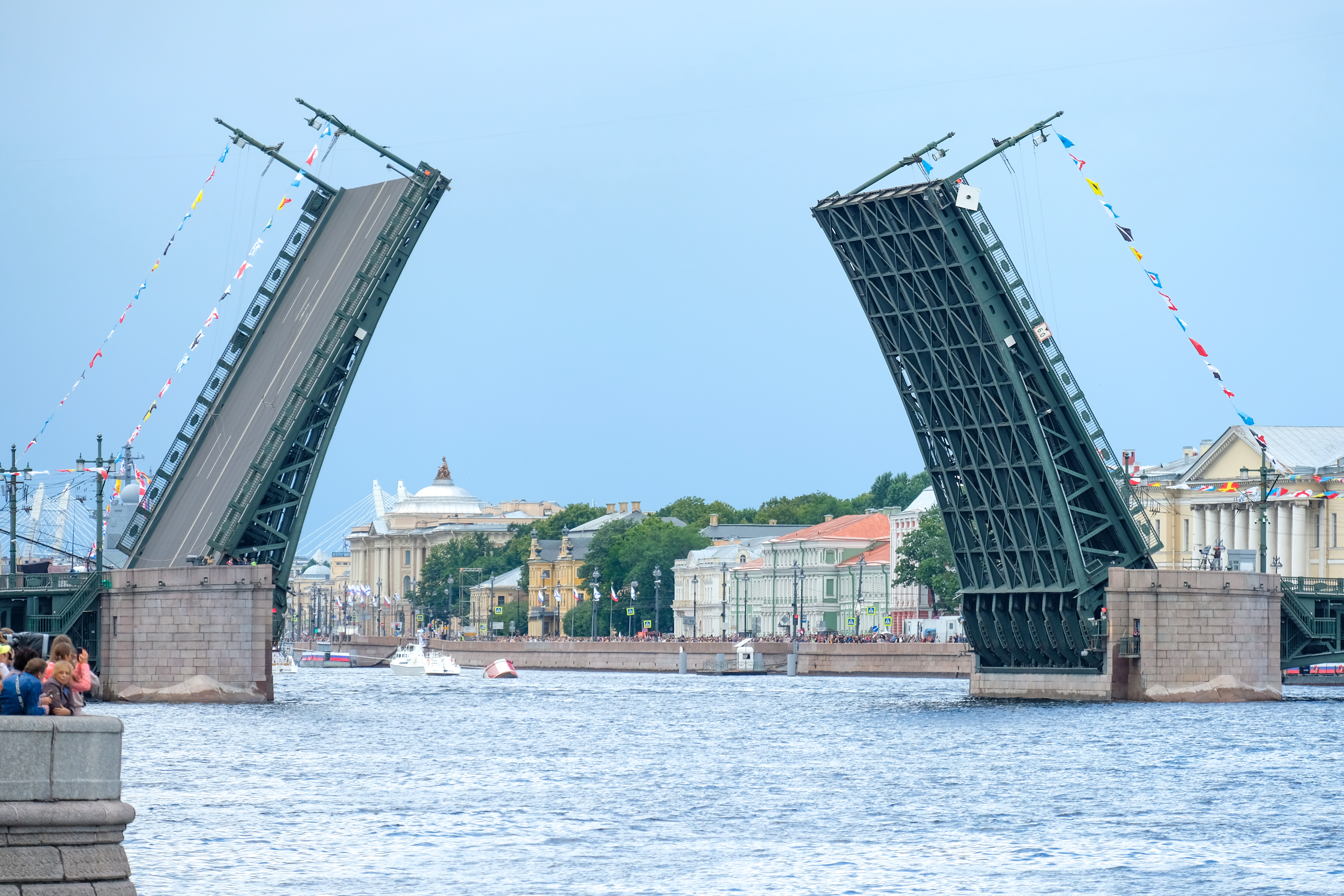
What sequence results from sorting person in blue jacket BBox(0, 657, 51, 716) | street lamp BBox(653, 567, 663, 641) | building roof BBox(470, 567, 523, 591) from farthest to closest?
building roof BBox(470, 567, 523, 591), street lamp BBox(653, 567, 663, 641), person in blue jacket BBox(0, 657, 51, 716)

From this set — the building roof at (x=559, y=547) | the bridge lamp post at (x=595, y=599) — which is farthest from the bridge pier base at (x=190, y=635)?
the building roof at (x=559, y=547)

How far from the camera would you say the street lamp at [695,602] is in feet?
372

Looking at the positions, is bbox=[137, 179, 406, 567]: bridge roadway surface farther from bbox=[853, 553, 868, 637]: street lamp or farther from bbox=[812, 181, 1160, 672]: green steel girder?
bbox=[853, 553, 868, 637]: street lamp

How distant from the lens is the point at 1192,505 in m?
72.3

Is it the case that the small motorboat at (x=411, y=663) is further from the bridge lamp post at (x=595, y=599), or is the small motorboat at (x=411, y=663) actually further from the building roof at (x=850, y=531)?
the building roof at (x=850, y=531)

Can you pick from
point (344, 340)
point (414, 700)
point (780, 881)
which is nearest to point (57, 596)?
point (344, 340)

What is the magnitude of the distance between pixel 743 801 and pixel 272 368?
16070mm

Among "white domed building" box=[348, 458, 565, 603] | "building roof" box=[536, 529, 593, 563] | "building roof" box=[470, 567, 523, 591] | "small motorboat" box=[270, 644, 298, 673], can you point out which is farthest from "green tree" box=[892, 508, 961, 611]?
"white domed building" box=[348, 458, 565, 603]

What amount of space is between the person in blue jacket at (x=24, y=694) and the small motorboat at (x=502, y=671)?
61256mm

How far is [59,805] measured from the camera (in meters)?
10.4

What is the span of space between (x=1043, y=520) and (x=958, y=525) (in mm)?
2269

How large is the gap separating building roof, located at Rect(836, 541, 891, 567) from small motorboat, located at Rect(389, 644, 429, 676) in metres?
22.3

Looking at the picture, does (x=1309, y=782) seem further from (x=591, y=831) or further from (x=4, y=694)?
(x=4, y=694)

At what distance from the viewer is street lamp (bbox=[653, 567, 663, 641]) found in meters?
94.9
